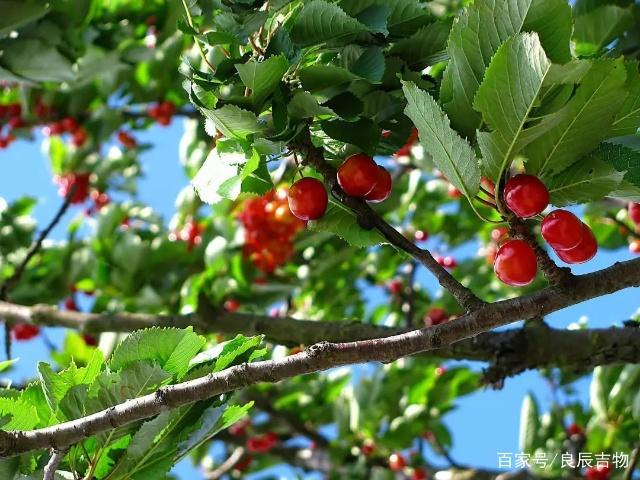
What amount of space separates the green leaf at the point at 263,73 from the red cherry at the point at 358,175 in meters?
0.21

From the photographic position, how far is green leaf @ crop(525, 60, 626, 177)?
1.34 meters

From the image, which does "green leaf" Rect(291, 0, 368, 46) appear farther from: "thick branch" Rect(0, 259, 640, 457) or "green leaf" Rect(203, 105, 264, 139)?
"thick branch" Rect(0, 259, 640, 457)

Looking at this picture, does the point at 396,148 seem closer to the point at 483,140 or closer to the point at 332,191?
the point at 332,191

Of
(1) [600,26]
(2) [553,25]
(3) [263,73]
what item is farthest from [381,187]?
(1) [600,26]

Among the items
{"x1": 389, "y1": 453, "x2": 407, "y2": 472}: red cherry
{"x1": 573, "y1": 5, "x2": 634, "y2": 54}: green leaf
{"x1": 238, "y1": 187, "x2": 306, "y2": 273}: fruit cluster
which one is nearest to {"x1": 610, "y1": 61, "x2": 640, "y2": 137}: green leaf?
{"x1": 573, "y1": 5, "x2": 634, "y2": 54}: green leaf

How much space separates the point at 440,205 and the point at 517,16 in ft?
12.1

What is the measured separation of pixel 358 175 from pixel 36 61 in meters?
1.76

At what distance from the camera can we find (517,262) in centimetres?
145

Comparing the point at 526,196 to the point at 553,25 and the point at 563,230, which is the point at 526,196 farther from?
the point at 553,25

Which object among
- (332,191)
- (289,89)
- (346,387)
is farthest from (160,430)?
(346,387)

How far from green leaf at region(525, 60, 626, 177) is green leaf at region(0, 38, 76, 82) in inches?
77.8

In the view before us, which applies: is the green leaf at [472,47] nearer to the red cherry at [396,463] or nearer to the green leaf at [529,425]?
the green leaf at [529,425]

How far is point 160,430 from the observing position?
1.62m

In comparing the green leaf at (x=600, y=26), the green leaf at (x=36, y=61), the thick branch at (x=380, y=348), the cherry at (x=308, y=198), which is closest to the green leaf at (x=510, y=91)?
the thick branch at (x=380, y=348)
